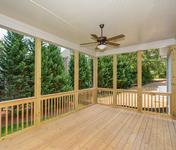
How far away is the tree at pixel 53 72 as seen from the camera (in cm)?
413

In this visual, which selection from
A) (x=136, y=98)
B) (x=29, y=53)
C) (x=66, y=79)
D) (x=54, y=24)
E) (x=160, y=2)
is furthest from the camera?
(x=136, y=98)

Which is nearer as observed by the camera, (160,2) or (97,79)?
(160,2)

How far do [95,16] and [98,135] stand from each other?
8.54 ft

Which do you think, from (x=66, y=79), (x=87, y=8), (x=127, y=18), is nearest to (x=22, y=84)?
(x=66, y=79)

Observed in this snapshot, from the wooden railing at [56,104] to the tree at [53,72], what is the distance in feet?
0.90

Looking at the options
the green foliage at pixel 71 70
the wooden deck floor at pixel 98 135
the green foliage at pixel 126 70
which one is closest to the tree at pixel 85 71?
the green foliage at pixel 71 70

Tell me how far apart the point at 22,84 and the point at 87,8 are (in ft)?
8.07

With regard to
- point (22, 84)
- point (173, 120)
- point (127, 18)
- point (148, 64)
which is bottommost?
point (173, 120)

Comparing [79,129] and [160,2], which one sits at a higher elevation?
[160,2]

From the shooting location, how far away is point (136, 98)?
4.95 metres

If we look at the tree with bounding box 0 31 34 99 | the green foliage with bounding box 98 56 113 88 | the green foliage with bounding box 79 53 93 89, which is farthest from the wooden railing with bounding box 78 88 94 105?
the tree with bounding box 0 31 34 99

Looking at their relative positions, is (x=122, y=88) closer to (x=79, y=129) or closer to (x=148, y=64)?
(x=148, y=64)

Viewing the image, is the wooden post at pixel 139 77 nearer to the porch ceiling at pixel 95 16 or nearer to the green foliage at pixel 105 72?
the porch ceiling at pixel 95 16

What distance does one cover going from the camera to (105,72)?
599 centimetres
